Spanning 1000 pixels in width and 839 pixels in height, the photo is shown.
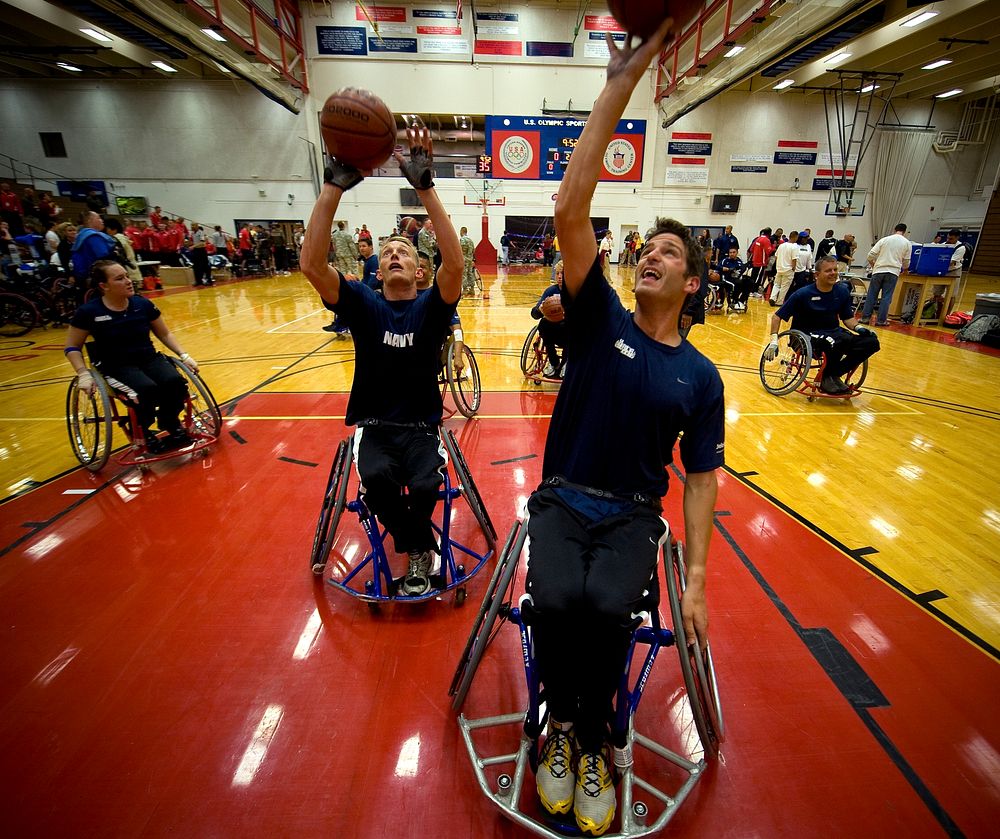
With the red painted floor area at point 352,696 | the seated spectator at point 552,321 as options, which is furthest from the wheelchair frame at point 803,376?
the red painted floor area at point 352,696

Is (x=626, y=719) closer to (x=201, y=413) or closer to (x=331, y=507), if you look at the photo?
(x=331, y=507)

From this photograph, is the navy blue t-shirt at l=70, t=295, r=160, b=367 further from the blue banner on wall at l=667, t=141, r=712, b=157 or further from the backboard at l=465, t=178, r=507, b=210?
the blue banner on wall at l=667, t=141, r=712, b=157

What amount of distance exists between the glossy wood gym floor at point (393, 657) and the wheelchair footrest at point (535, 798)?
78 mm

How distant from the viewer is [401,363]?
248 centimetres

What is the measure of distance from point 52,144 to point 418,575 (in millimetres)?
27598

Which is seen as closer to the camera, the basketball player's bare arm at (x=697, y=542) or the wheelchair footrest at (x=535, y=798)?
the wheelchair footrest at (x=535, y=798)

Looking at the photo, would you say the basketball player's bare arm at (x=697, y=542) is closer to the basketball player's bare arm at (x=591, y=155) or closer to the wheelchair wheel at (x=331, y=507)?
the basketball player's bare arm at (x=591, y=155)

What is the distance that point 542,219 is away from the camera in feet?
67.8

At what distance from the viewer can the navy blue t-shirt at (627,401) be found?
160cm

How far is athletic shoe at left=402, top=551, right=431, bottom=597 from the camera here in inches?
93.8

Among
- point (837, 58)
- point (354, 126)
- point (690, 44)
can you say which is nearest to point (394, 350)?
point (354, 126)

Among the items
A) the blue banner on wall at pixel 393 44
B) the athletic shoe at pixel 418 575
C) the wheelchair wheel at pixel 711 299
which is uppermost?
the blue banner on wall at pixel 393 44

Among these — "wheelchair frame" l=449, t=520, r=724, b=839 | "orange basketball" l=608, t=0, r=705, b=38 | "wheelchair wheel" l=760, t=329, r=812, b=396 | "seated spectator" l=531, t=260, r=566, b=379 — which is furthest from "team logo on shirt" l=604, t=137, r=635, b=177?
"wheelchair frame" l=449, t=520, r=724, b=839

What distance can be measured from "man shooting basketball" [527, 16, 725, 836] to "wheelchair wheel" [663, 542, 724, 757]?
0.17 feet
